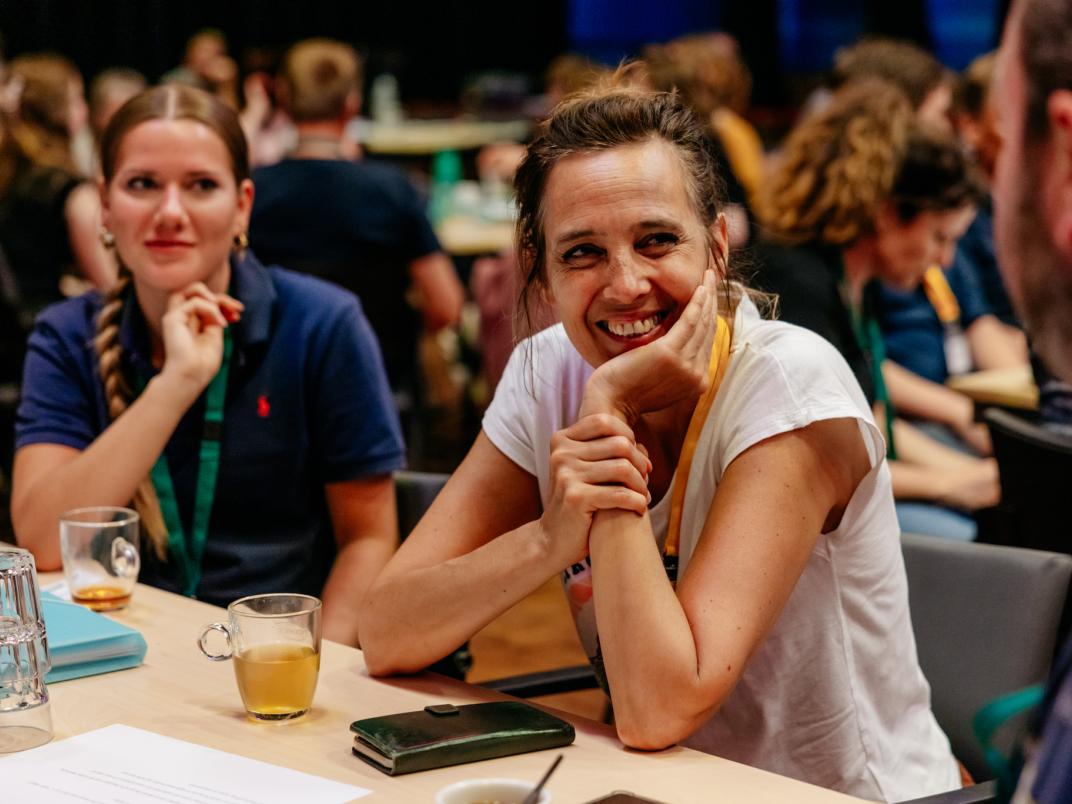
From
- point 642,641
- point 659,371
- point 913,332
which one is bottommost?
point 913,332

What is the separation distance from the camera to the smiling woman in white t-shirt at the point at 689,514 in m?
1.57

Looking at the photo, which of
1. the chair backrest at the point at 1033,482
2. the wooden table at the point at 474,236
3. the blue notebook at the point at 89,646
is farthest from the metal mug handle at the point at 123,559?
the wooden table at the point at 474,236

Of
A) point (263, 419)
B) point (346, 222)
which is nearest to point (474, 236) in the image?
point (346, 222)

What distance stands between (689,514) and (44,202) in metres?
3.58

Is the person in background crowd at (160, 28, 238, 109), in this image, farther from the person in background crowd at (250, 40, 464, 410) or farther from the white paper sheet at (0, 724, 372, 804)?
the white paper sheet at (0, 724, 372, 804)

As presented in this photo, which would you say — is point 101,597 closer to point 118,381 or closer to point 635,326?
point 118,381

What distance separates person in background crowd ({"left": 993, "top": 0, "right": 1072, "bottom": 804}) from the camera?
34.0 inches

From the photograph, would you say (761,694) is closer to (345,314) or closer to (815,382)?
(815,382)

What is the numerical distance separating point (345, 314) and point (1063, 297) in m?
1.68

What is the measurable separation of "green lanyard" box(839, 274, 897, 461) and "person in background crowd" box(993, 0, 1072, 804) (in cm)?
208

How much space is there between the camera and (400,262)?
177 inches

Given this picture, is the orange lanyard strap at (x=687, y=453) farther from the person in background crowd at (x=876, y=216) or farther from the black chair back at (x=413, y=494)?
the person in background crowd at (x=876, y=216)

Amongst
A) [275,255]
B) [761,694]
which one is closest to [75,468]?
[761,694]

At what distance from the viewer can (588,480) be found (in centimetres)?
161
